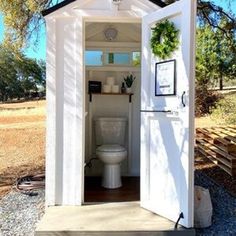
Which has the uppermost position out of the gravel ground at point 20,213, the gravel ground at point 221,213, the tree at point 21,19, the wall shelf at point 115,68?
the tree at point 21,19

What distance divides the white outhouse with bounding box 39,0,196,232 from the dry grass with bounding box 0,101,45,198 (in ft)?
5.46

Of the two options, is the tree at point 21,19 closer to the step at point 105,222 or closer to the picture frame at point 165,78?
the picture frame at point 165,78

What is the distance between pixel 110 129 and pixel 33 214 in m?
1.79

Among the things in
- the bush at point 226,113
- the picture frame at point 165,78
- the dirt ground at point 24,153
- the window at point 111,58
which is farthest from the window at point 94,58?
the bush at point 226,113

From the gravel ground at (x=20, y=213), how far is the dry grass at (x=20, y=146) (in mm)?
558

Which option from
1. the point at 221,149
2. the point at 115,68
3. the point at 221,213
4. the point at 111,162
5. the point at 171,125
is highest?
the point at 115,68

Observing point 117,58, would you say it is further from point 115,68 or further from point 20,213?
point 20,213

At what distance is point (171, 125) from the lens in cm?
372

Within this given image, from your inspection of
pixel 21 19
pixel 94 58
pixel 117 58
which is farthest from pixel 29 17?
pixel 117 58

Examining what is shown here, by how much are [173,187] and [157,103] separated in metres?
0.86

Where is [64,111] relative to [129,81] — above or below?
below

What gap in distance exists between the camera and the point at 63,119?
4.13 metres

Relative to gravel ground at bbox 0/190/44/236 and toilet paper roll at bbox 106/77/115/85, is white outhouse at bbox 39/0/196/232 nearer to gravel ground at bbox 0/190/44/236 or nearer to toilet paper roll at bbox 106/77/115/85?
gravel ground at bbox 0/190/44/236

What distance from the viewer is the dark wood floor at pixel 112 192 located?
443 centimetres
